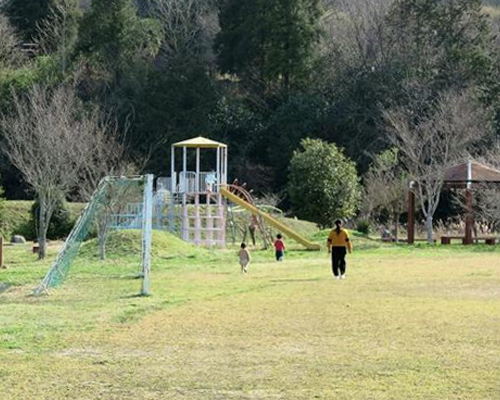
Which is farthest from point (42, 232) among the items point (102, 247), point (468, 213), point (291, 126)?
point (291, 126)

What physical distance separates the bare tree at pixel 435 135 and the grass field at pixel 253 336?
601 inches

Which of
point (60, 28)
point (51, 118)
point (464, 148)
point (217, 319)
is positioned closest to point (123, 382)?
point (217, 319)

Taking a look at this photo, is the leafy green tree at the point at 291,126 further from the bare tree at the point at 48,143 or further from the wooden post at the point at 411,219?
the bare tree at the point at 48,143

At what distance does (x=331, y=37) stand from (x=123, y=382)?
42.7 m

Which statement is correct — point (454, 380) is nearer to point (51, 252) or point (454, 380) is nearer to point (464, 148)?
point (51, 252)

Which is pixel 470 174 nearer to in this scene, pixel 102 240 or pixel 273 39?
pixel 273 39

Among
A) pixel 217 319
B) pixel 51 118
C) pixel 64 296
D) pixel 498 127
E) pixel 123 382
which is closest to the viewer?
pixel 123 382

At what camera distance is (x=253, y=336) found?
1177 cm

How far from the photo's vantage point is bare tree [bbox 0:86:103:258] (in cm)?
2791

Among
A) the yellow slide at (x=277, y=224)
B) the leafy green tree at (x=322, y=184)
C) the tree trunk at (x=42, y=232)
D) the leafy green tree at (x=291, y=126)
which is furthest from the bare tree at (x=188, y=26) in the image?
the tree trunk at (x=42, y=232)

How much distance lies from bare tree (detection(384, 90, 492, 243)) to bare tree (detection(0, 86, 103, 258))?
39.8 ft

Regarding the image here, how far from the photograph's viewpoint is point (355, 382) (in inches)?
352

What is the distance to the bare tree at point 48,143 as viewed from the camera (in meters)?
27.9

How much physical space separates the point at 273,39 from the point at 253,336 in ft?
117
